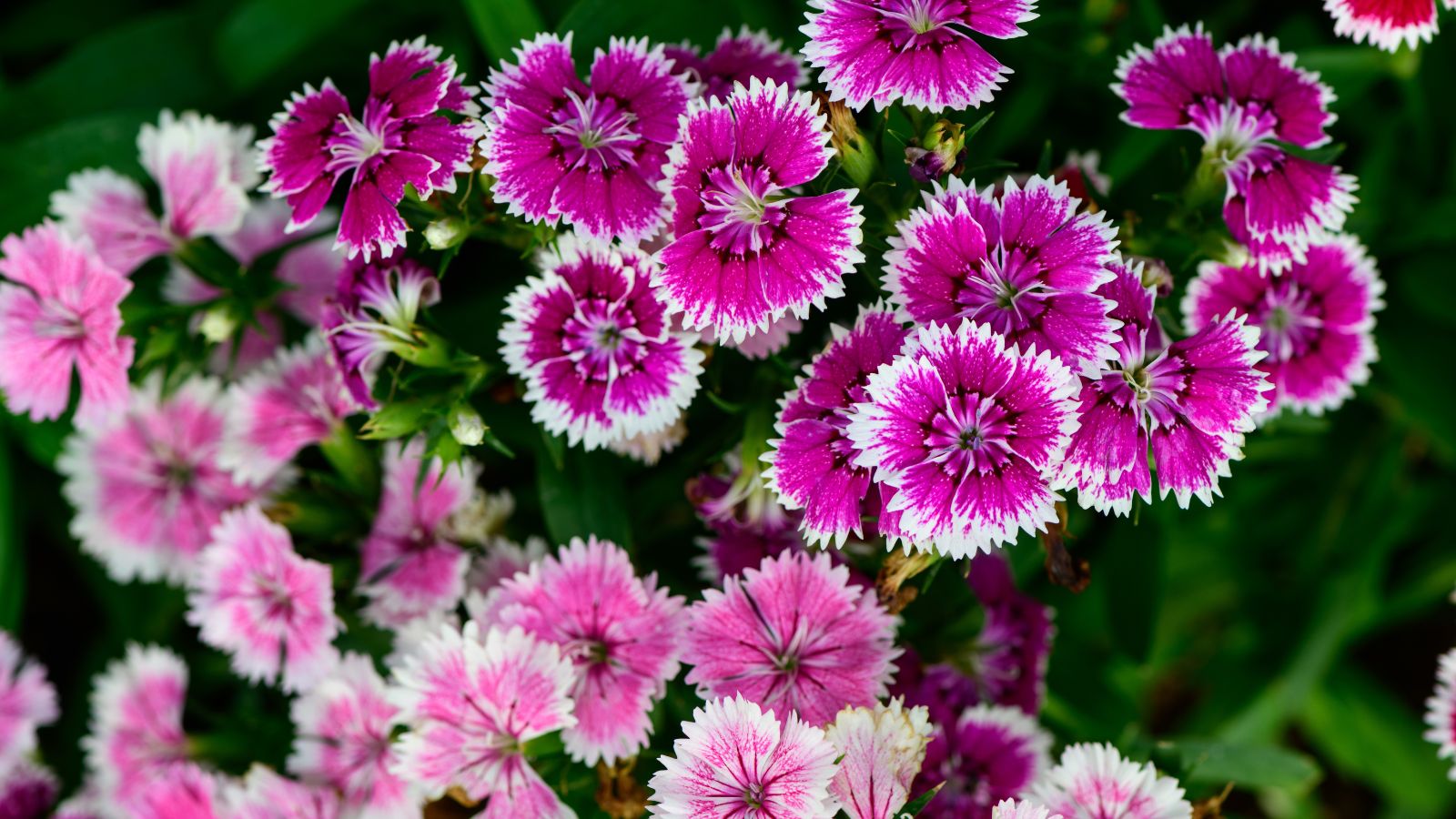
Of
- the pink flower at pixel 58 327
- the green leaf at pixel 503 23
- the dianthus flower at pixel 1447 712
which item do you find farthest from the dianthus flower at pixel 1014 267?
the pink flower at pixel 58 327

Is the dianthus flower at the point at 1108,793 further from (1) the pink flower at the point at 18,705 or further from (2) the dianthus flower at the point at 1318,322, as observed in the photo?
(1) the pink flower at the point at 18,705

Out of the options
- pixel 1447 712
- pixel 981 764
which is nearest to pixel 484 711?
pixel 981 764

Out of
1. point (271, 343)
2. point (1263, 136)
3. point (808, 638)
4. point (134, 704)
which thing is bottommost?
point (808, 638)

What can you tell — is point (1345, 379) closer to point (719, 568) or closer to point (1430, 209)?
point (1430, 209)

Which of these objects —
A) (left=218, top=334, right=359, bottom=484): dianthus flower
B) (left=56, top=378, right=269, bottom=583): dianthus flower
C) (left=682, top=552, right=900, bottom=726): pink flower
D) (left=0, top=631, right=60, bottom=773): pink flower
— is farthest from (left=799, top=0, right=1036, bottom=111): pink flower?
(left=0, top=631, right=60, bottom=773): pink flower

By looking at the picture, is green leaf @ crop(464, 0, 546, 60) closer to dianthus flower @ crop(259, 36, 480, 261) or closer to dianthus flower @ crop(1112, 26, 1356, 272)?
dianthus flower @ crop(259, 36, 480, 261)

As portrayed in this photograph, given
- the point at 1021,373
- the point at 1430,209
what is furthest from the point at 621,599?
the point at 1430,209
